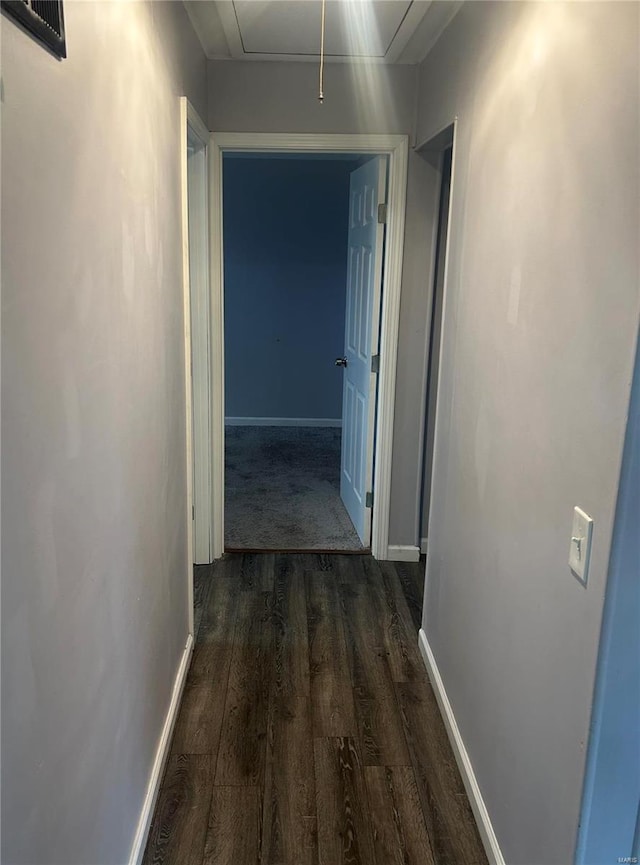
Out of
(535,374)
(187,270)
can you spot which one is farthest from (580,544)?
(187,270)

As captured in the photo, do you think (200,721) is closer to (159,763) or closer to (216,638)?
(159,763)

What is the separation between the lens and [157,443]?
6.33ft

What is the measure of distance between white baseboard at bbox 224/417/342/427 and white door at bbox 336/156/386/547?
2.13 metres

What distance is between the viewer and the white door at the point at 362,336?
331 cm

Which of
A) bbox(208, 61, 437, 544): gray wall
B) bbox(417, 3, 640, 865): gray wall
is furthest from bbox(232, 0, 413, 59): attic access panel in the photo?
bbox(417, 3, 640, 865): gray wall

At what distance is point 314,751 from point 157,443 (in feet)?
3.76

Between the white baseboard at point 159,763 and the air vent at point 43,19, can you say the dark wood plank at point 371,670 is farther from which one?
the air vent at point 43,19

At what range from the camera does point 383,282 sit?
328 centimetres

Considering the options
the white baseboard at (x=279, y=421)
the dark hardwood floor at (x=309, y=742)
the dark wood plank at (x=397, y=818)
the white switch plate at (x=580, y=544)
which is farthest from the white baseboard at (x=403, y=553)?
the white baseboard at (x=279, y=421)

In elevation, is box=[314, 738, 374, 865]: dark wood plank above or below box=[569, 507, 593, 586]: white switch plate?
below

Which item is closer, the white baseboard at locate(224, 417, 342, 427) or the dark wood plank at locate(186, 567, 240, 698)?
the dark wood plank at locate(186, 567, 240, 698)

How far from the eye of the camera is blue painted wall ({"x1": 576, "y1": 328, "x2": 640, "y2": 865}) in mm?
1092

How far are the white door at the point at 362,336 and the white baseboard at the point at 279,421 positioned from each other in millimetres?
2125

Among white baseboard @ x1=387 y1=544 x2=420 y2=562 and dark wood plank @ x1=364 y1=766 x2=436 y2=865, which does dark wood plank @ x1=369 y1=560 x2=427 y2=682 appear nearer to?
white baseboard @ x1=387 y1=544 x2=420 y2=562
